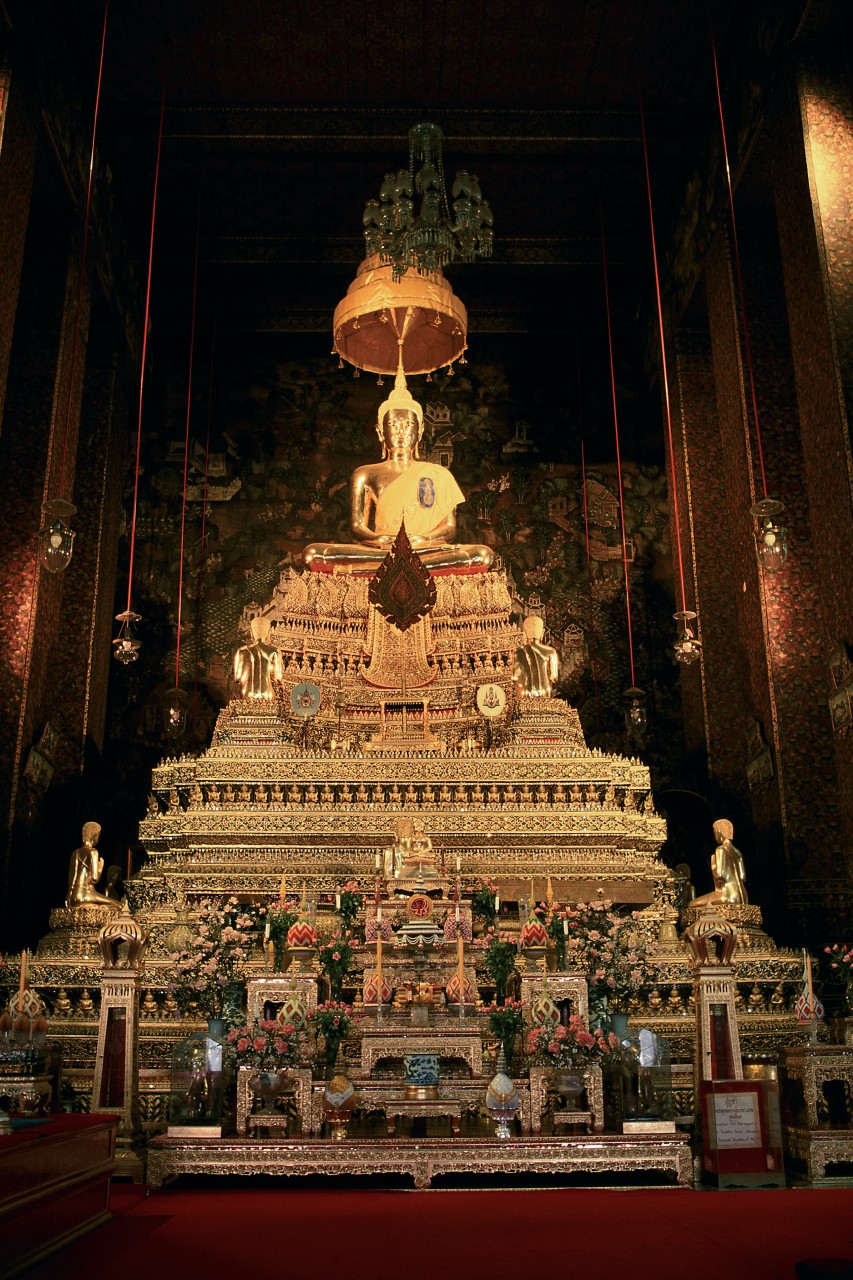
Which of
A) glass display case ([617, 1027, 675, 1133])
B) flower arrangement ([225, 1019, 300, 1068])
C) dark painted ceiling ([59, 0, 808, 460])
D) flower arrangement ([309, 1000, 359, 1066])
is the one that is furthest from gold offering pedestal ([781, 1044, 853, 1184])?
dark painted ceiling ([59, 0, 808, 460])

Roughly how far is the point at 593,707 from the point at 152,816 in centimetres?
472

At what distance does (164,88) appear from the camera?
30.9 feet

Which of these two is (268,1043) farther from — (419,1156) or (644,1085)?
(644,1085)

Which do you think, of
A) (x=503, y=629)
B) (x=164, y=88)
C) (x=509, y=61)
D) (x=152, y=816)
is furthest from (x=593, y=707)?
(x=164, y=88)

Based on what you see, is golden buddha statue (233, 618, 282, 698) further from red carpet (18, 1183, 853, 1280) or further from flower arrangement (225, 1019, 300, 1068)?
red carpet (18, 1183, 853, 1280)

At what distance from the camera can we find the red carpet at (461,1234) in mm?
3066

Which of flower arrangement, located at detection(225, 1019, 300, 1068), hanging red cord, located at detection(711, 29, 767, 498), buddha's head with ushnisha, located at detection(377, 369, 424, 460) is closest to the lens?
flower arrangement, located at detection(225, 1019, 300, 1068)

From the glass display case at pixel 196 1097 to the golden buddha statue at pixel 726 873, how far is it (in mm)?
3129

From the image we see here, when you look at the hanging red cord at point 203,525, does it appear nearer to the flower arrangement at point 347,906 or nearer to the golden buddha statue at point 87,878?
the golden buddha statue at point 87,878

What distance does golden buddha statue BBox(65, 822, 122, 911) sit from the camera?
6.84 meters

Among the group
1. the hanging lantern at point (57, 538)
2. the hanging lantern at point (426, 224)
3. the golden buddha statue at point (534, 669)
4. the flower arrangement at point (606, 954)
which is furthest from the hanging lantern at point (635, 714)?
the hanging lantern at point (57, 538)

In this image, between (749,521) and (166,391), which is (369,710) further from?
(166,391)

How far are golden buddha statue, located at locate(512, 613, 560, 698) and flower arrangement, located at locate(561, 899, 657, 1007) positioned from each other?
2987 millimetres

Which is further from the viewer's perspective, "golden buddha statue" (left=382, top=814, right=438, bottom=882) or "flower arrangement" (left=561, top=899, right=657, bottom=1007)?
"golden buddha statue" (left=382, top=814, right=438, bottom=882)
